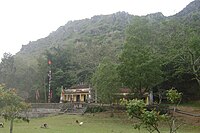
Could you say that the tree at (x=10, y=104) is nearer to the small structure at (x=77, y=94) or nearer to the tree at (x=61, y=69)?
the small structure at (x=77, y=94)

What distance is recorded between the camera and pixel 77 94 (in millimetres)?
56031

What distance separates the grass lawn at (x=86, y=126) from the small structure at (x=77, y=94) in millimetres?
14814

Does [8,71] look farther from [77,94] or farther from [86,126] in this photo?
[86,126]

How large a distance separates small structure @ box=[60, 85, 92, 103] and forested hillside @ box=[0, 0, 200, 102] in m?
1.85

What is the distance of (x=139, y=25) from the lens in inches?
1800

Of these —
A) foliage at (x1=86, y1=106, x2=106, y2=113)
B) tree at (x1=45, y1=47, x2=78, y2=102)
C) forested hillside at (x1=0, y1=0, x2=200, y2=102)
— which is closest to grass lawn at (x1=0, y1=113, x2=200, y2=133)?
foliage at (x1=86, y1=106, x2=106, y2=113)

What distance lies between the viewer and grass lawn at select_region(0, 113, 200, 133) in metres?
25.5

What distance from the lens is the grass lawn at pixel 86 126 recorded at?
25500 millimetres

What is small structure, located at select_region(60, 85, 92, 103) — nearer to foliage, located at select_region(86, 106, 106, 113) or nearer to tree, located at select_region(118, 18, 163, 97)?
foliage, located at select_region(86, 106, 106, 113)

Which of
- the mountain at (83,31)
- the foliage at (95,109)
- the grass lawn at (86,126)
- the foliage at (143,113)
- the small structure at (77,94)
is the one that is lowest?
the grass lawn at (86,126)

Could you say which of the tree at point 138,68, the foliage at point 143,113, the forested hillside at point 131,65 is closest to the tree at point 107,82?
the forested hillside at point 131,65

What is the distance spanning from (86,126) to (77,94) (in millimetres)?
26674

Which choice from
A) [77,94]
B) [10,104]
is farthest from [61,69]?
[10,104]

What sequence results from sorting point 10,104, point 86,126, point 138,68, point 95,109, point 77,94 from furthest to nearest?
point 77,94
point 95,109
point 138,68
point 86,126
point 10,104
